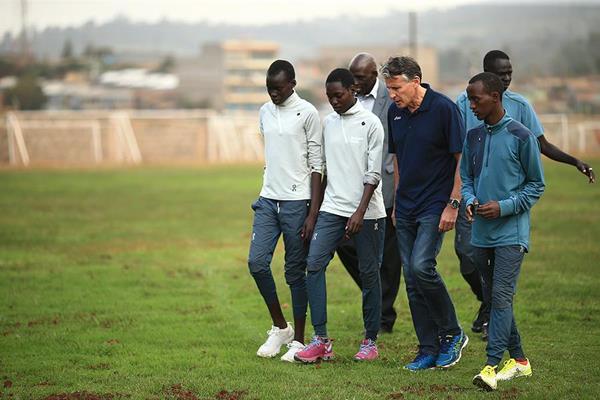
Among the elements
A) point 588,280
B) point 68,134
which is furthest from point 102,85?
point 588,280

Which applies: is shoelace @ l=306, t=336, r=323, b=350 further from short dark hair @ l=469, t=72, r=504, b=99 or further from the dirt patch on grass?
short dark hair @ l=469, t=72, r=504, b=99

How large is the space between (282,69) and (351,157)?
0.93 meters

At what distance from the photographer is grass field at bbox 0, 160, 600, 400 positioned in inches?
322

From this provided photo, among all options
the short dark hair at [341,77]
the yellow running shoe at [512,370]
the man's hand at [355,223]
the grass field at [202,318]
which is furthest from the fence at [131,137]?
the yellow running shoe at [512,370]

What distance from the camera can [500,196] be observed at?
7902mm

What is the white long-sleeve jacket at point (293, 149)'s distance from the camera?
916cm

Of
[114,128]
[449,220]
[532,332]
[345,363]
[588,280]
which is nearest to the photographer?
[449,220]

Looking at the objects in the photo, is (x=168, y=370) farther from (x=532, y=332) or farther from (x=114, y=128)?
(x=114, y=128)

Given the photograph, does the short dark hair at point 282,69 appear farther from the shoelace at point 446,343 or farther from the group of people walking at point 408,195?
the shoelace at point 446,343

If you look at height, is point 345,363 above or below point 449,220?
below

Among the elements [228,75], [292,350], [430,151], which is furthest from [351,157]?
[228,75]

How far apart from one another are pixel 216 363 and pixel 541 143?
10.9 feet

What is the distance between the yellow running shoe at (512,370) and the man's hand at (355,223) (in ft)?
5.30

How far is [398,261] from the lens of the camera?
10711 mm
